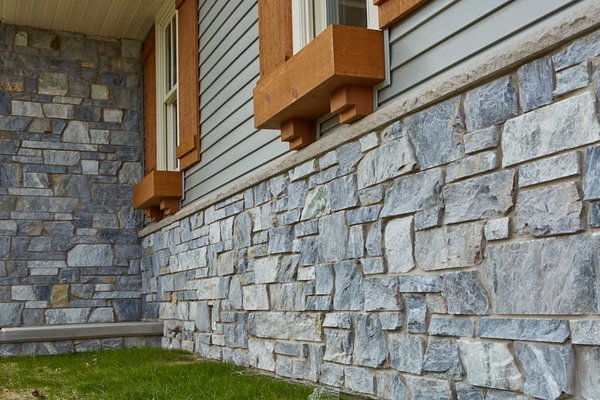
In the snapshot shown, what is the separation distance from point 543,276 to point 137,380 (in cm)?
274

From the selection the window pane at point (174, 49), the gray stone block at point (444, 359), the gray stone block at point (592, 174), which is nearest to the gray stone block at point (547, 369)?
the gray stone block at point (444, 359)

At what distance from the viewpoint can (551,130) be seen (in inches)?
83.7

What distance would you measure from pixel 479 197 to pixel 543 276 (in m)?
0.38

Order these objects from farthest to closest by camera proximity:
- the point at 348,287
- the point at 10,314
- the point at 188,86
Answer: the point at 10,314 → the point at 188,86 → the point at 348,287

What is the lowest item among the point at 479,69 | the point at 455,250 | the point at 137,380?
the point at 137,380

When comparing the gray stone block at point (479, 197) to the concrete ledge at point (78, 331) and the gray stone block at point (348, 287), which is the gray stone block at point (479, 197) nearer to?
the gray stone block at point (348, 287)

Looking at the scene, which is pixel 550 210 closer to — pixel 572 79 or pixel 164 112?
pixel 572 79

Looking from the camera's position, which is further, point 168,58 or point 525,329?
point 168,58

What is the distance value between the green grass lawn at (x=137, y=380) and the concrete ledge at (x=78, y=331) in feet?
1.28

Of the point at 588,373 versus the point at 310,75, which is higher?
the point at 310,75

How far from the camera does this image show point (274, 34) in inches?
157

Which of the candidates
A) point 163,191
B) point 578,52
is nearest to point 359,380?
point 578,52

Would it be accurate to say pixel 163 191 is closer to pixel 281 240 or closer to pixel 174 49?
pixel 174 49

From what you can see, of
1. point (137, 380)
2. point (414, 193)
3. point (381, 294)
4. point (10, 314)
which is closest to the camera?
point (414, 193)
